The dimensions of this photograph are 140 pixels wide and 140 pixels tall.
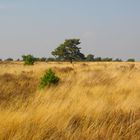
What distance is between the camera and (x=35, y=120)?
221 inches

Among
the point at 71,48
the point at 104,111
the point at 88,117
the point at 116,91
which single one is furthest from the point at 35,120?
the point at 71,48

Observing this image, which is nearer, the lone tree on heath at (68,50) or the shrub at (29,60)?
the shrub at (29,60)

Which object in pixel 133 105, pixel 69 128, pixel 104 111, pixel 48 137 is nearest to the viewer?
pixel 48 137

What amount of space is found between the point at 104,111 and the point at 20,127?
1.96 metres

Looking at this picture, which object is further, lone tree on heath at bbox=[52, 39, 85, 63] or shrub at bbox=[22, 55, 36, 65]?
lone tree on heath at bbox=[52, 39, 85, 63]

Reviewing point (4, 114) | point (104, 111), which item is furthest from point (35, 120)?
point (104, 111)

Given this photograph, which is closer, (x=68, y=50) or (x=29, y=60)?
(x=29, y=60)

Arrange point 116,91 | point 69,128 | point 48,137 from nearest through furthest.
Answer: point 48,137, point 69,128, point 116,91

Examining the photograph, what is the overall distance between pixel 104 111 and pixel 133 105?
3.68 ft

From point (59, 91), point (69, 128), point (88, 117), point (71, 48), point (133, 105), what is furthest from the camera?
point (71, 48)

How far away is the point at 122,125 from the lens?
231 inches

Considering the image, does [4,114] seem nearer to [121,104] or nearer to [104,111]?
[104,111]

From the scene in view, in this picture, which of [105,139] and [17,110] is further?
[17,110]

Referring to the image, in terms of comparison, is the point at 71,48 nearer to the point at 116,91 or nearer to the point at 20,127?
the point at 116,91
